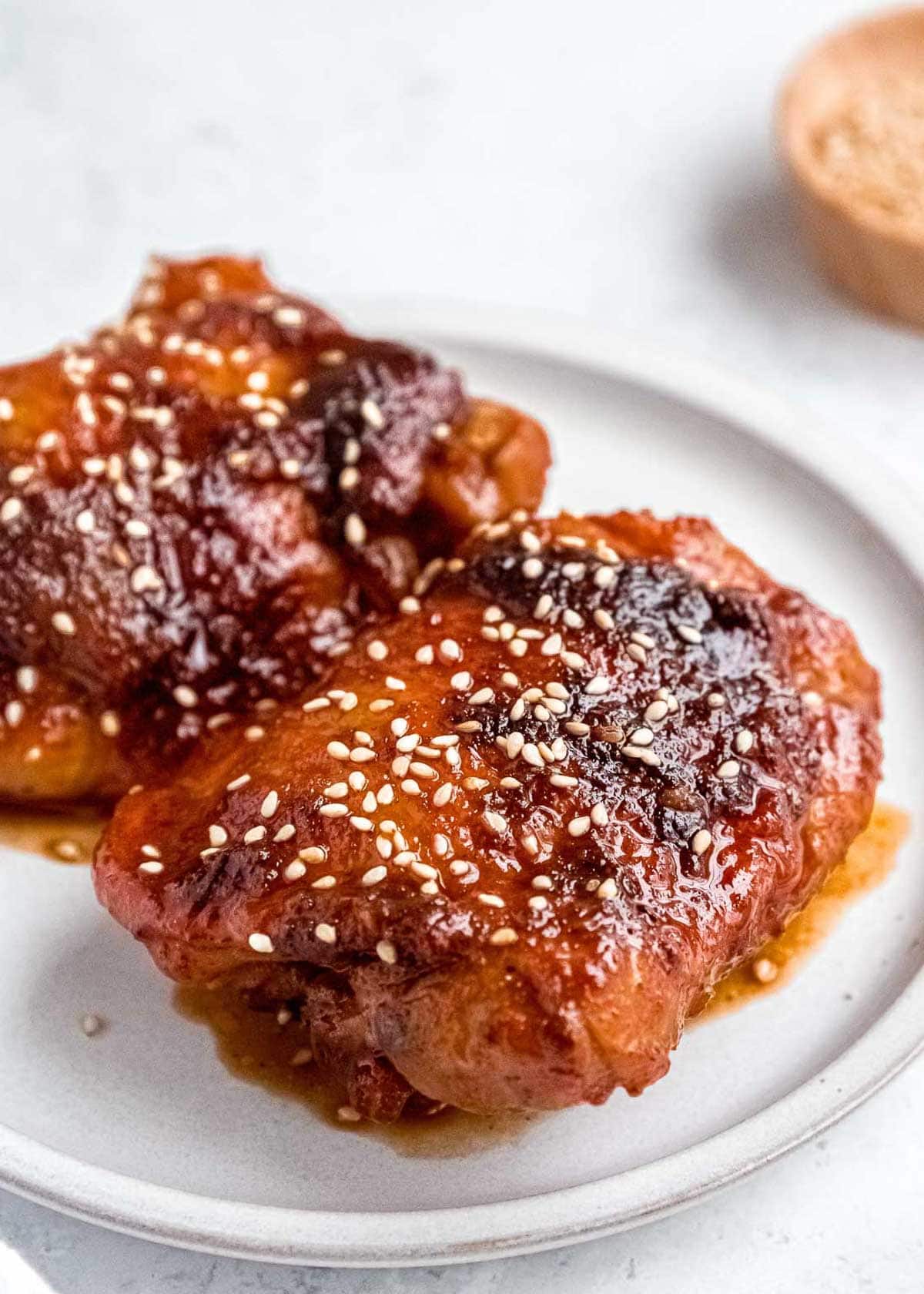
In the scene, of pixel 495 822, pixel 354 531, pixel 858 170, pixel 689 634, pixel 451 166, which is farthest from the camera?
pixel 451 166

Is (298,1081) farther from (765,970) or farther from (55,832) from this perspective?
(765,970)

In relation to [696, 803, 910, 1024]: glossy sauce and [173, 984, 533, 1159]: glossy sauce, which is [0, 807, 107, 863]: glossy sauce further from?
[696, 803, 910, 1024]: glossy sauce

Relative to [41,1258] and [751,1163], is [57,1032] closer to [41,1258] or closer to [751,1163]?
[41,1258]

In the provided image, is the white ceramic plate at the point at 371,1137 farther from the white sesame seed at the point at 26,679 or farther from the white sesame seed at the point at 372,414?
the white sesame seed at the point at 372,414

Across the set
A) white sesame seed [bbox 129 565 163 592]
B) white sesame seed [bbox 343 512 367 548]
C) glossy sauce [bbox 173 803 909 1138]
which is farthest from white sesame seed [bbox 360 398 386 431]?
glossy sauce [bbox 173 803 909 1138]

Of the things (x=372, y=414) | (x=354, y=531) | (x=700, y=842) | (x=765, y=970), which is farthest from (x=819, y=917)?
(x=372, y=414)

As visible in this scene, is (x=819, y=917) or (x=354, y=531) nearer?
(x=819, y=917)

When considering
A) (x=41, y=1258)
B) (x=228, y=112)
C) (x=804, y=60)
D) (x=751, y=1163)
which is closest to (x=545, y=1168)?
(x=751, y=1163)
